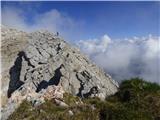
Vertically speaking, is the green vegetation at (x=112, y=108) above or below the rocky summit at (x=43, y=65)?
below

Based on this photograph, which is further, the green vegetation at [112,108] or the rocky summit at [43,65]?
the rocky summit at [43,65]

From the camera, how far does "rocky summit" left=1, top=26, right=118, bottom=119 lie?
404 ft

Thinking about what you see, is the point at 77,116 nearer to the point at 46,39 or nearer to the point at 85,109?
the point at 85,109

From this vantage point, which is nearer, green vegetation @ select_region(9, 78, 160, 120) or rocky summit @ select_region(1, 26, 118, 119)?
green vegetation @ select_region(9, 78, 160, 120)

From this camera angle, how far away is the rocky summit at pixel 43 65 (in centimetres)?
12325

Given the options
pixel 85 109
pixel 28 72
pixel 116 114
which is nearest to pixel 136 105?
pixel 116 114

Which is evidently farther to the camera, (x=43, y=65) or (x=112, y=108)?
(x=43, y=65)

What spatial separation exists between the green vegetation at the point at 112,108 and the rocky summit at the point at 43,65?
99.1 m

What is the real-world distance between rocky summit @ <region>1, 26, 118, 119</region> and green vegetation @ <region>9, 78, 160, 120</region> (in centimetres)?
9907

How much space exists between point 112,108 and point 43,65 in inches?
4807

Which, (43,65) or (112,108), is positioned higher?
(43,65)

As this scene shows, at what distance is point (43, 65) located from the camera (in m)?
136

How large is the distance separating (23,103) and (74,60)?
111139mm

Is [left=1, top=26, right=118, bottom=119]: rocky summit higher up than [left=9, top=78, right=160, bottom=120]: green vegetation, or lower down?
higher up
